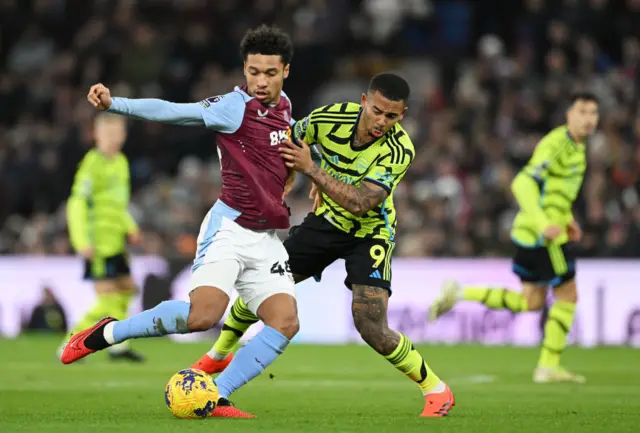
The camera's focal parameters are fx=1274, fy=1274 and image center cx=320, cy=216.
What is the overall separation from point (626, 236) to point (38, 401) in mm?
8836

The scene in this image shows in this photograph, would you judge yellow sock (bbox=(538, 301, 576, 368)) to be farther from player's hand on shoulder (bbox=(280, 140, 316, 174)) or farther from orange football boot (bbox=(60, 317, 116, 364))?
orange football boot (bbox=(60, 317, 116, 364))

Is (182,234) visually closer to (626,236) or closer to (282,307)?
(626,236)

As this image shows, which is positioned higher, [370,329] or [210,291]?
[210,291]

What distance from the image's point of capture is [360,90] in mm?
20031

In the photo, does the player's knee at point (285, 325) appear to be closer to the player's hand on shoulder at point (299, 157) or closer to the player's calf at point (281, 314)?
the player's calf at point (281, 314)

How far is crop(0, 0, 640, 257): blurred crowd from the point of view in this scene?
1678 cm

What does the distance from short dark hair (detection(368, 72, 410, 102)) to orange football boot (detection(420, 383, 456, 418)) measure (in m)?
1.79

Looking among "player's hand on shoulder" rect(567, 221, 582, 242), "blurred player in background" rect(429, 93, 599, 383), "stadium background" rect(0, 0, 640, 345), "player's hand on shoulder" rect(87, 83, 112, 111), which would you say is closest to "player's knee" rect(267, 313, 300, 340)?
"player's hand on shoulder" rect(87, 83, 112, 111)

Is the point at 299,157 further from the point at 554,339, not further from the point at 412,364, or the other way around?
the point at 554,339

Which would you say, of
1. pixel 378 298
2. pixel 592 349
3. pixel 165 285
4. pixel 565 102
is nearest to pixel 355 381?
pixel 378 298

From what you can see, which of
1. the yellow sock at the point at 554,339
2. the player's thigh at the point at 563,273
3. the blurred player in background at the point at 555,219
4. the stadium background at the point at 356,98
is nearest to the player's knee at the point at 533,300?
the blurred player in background at the point at 555,219

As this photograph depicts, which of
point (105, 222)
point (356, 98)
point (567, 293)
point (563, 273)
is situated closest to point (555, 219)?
point (563, 273)

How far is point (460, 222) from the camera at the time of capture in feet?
54.1

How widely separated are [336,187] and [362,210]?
22 cm
